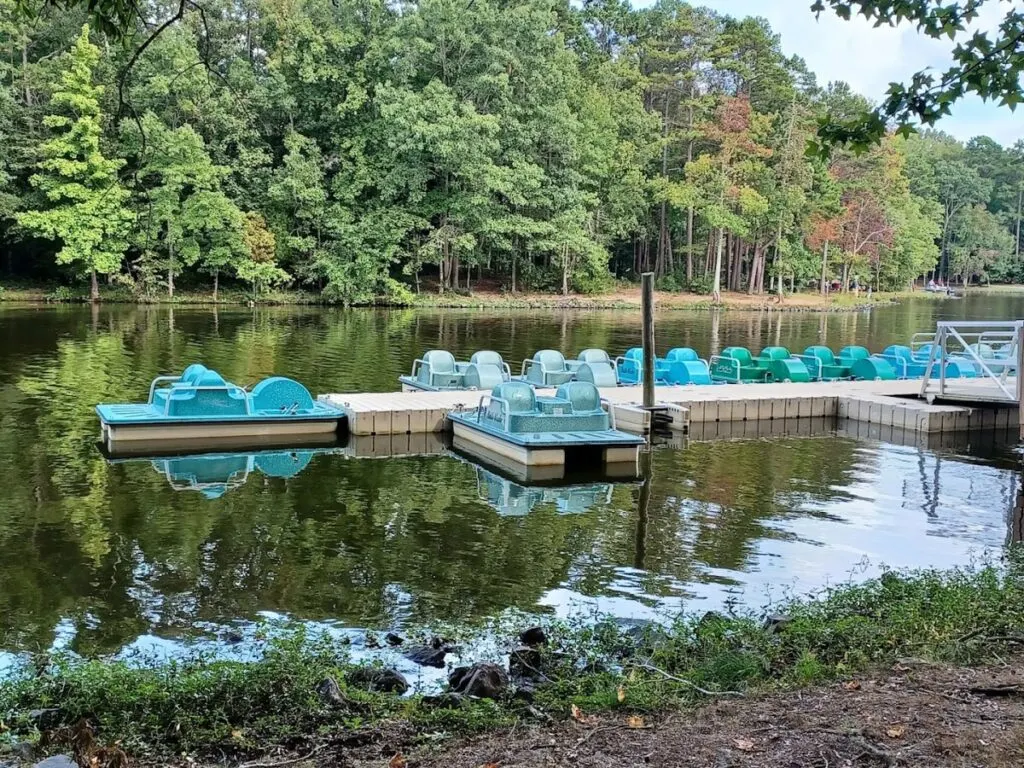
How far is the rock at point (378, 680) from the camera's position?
5676mm

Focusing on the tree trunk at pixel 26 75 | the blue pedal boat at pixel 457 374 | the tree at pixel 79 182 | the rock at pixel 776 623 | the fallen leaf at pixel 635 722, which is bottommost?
the rock at pixel 776 623

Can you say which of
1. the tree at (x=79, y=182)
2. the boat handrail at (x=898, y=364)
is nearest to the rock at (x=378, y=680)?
the boat handrail at (x=898, y=364)

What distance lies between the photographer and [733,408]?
17.8 metres

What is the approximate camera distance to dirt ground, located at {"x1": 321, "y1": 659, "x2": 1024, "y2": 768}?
13.3 ft

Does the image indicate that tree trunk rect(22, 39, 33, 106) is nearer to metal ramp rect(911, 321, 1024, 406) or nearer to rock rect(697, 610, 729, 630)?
metal ramp rect(911, 321, 1024, 406)

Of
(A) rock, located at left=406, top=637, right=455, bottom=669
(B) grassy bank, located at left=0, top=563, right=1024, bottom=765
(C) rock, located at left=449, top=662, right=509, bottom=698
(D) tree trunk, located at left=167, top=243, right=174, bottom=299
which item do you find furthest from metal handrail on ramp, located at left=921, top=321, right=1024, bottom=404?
(D) tree trunk, located at left=167, top=243, right=174, bottom=299

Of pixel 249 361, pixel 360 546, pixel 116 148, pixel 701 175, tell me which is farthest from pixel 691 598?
pixel 701 175

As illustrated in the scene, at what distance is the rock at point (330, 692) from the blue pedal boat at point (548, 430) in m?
8.14

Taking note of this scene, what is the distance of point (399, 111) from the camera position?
46750mm

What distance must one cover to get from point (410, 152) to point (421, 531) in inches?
1606

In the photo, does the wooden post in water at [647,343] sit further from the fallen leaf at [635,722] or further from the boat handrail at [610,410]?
the fallen leaf at [635,722]

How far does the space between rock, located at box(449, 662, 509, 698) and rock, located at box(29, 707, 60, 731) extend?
2.09 meters

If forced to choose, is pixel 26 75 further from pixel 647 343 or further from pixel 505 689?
pixel 505 689

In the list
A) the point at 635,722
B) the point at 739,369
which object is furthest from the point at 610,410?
the point at 635,722
